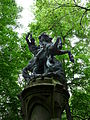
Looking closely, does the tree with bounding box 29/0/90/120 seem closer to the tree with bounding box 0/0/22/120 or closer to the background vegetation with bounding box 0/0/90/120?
the background vegetation with bounding box 0/0/90/120

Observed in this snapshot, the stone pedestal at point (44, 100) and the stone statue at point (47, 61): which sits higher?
the stone statue at point (47, 61)

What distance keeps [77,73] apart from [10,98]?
5503 mm

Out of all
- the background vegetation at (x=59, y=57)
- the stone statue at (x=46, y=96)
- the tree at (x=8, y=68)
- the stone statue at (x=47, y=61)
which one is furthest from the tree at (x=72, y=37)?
the stone statue at (x=46, y=96)

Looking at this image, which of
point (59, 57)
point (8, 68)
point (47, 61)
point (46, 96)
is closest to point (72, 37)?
point (59, 57)

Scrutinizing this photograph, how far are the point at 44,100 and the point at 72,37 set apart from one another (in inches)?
444

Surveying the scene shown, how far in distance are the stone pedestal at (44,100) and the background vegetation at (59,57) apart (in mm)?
5448

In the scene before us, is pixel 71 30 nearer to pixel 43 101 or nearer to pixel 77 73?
pixel 77 73

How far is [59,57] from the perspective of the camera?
47.1 feet

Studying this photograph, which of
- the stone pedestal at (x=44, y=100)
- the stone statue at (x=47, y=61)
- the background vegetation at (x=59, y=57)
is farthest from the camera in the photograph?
the background vegetation at (x=59, y=57)

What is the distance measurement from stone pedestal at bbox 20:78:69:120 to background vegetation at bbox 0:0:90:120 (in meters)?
5.45

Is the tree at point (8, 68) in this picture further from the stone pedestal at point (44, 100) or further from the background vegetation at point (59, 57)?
the stone pedestal at point (44, 100)

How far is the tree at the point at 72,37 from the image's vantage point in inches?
484

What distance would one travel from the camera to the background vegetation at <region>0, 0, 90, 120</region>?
11.7 m

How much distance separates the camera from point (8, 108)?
Answer: 1180 centimetres
